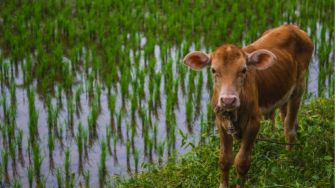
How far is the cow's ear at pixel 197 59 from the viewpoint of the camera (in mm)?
3604

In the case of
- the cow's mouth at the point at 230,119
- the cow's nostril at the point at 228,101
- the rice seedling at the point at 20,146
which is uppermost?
the cow's nostril at the point at 228,101

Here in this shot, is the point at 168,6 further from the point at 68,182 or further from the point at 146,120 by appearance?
the point at 68,182

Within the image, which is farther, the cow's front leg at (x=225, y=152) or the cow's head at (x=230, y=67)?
the cow's front leg at (x=225, y=152)

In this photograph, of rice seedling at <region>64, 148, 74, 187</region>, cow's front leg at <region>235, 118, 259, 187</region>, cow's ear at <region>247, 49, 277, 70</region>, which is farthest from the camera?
rice seedling at <region>64, 148, 74, 187</region>

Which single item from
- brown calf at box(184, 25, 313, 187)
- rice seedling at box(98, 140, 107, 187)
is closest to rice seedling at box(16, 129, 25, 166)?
rice seedling at box(98, 140, 107, 187)

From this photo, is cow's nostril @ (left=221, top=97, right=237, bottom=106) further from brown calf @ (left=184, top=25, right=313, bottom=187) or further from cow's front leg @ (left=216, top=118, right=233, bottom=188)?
cow's front leg @ (left=216, top=118, right=233, bottom=188)

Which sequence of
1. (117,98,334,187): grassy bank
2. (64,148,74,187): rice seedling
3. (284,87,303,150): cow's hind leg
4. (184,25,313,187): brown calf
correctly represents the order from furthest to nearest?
(64,148,74,187): rice seedling < (284,87,303,150): cow's hind leg < (117,98,334,187): grassy bank < (184,25,313,187): brown calf

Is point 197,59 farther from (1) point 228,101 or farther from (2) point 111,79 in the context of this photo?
(2) point 111,79

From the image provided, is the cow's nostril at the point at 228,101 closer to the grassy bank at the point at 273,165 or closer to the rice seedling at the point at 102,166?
the grassy bank at the point at 273,165

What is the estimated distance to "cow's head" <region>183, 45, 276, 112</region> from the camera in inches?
128

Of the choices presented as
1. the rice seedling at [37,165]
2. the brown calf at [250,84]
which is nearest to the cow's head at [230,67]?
the brown calf at [250,84]

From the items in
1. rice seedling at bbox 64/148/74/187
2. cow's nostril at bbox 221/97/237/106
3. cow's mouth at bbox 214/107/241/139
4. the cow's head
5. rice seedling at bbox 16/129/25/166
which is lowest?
rice seedling at bbox 64/148/74/187

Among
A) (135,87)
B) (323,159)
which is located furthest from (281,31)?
(135,87)

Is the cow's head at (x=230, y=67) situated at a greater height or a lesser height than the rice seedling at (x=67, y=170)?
greater
